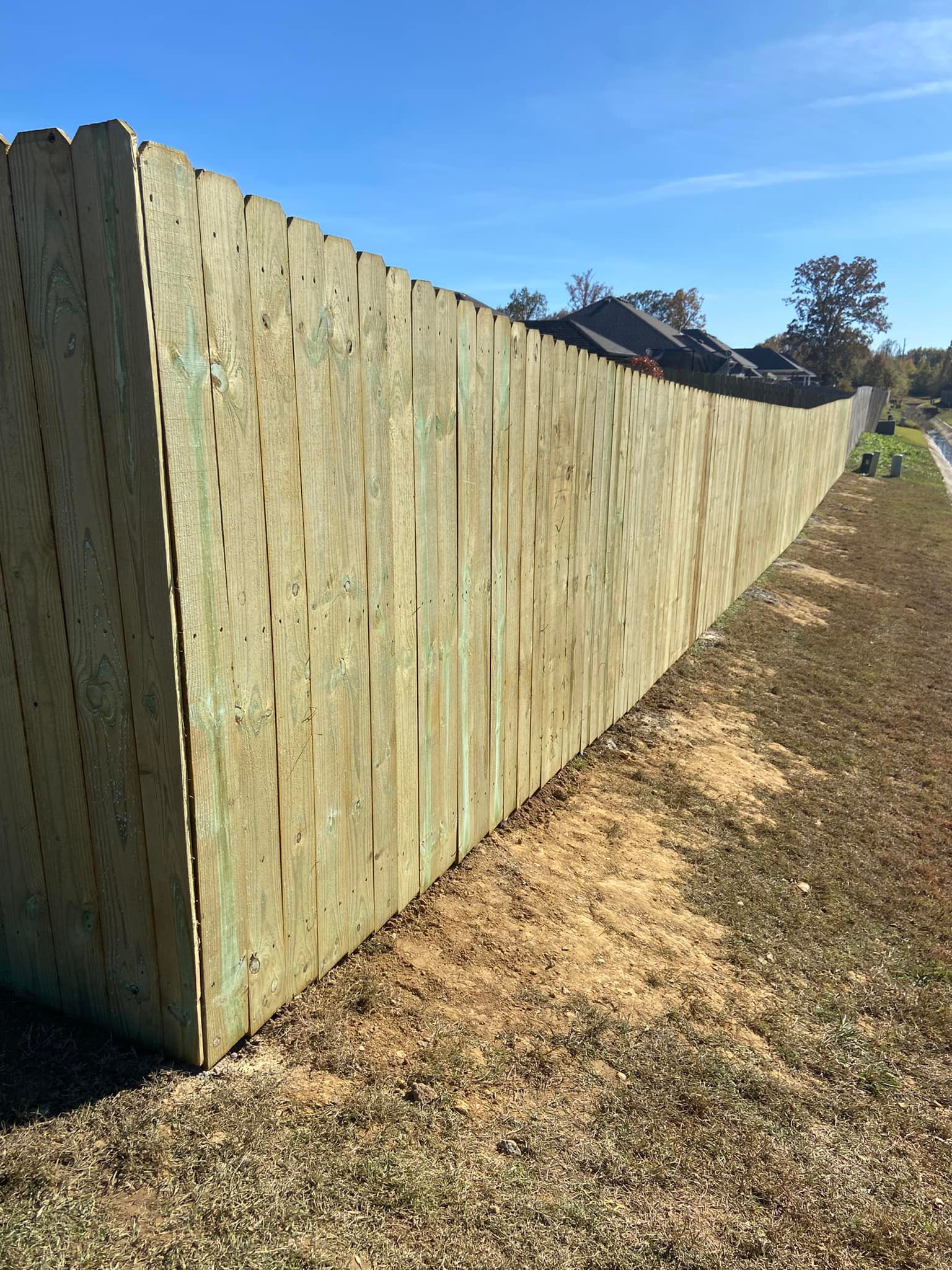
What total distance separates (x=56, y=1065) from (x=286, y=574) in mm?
1482

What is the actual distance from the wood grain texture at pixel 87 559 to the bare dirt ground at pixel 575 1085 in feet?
1.13

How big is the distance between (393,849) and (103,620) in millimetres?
1411

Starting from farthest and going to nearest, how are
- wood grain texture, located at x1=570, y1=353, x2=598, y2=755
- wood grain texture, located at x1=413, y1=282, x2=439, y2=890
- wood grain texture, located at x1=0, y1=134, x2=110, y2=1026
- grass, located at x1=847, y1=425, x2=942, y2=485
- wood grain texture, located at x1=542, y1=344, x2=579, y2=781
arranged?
grass, located at x1=847, y1=425, x2=942, y2=485, wood grain texture, located at x1=570, y1=353, x2=598, y2=755, wood grain texture, located at x1=542, y1=344, x2=579, y2=781, wood grain texture, located at x1=413, y1=282, x2=439, y2=890, wood grain texture, located at x1=0, y1=134, x2=110, y2=1026

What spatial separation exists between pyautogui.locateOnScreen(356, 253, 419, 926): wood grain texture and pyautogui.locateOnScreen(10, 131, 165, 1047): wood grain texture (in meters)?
0.84

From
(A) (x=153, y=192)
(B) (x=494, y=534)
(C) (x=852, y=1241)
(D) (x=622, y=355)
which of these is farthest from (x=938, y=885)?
(D) (x=622, y=355)

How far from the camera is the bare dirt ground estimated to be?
194 cm

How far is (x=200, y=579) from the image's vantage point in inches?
79.6

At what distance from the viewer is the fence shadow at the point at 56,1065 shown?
7.00 feet

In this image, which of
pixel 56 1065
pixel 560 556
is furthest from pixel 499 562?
pixel 56 1065

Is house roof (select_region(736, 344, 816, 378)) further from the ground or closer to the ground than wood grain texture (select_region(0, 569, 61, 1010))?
further from the ground

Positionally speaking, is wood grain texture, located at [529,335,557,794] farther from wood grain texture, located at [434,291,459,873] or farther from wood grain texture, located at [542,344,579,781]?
wood grain texture, located at [434,291,459,873]

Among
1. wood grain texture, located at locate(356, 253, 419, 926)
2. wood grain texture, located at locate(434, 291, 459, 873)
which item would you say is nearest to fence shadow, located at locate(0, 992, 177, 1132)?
wood grain texture, located at locate(356, 253, 419, 926)

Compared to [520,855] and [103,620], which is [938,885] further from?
[103,620]

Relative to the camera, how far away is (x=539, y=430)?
12.3ft
